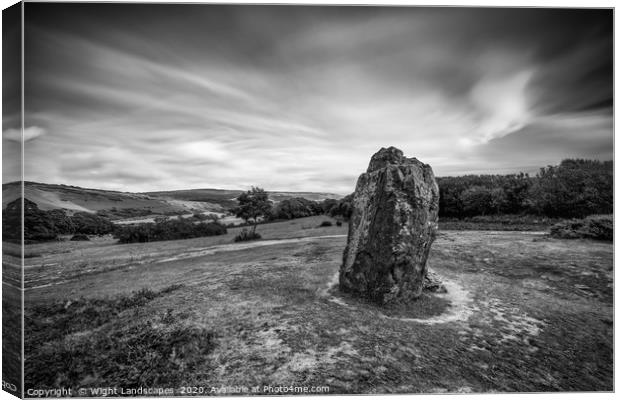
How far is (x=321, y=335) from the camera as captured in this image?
4641 millimetres

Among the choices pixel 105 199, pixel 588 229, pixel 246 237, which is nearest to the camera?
pixel 105 199

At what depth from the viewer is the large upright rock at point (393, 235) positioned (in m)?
5.93

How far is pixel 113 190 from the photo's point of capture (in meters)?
7.49

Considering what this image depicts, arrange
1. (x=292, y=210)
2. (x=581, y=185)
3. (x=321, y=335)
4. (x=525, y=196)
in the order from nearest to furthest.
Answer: (x=321, y=335), (x=581, y=185), (x=525, y=196), (x=292, y=210)

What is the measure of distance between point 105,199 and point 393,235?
7346mm

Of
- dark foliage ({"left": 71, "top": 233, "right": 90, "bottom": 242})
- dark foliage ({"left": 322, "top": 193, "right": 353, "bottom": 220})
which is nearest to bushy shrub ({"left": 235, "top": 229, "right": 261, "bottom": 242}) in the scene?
dark foliage ({"left": 322, "top": 193, "right": 353, "bottom": 220})

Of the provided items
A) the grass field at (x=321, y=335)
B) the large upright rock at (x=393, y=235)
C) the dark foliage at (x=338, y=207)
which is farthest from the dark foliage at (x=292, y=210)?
the large upright rock at (x=393, y=235)

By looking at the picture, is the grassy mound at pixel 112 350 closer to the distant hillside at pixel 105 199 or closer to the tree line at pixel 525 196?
the distant hillside at pixel 105 199

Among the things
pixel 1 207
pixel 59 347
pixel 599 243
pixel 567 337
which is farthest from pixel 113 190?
pixel 599 243

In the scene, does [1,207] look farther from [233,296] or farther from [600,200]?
[600,200]

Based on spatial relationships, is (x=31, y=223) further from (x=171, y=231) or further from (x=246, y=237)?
(x=171, y=231)

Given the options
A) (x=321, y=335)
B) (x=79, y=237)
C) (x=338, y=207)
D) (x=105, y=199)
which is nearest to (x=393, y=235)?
(x=321, y=335)

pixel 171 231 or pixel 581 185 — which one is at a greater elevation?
pixel 581 185

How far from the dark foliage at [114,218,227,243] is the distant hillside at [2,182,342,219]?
35.9 ft
